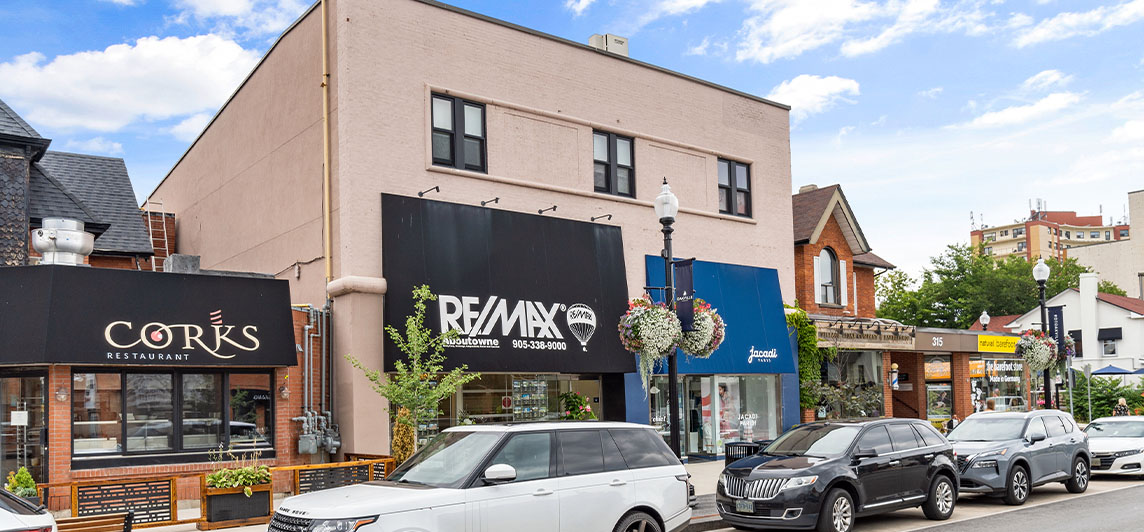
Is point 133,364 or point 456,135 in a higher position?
point 456,135

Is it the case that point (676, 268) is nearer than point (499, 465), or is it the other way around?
point (499, 465)

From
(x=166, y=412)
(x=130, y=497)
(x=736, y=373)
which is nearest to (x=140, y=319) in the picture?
(x=166, y=412)

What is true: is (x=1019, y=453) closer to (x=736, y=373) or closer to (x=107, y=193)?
(x=736, y=373)

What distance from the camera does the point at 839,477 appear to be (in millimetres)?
12898

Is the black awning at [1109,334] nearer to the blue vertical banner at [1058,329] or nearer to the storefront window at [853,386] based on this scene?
the blue vertical banner at [1058,329]

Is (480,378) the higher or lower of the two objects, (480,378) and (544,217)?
the lower

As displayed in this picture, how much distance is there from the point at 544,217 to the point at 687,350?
5306mm

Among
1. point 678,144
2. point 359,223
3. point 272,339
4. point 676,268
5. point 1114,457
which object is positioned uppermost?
point 678,144

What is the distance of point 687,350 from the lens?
16062 mm

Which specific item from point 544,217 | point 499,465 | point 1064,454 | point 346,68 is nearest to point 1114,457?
point 1064,454

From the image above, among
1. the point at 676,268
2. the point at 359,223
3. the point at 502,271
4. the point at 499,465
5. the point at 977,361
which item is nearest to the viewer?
the point at 499,465

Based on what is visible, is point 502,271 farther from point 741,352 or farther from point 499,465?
point 499,465

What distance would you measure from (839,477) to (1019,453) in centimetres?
548

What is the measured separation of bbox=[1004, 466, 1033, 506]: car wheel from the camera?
16094 mm
